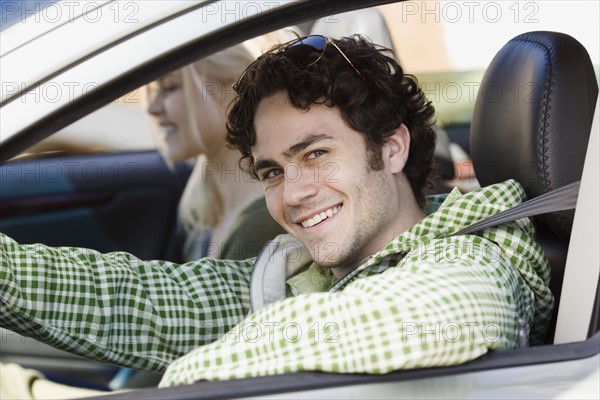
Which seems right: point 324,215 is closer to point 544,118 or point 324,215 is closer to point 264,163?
point 264,163

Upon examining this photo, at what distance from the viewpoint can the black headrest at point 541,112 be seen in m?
1.69

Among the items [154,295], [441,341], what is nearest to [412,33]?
[154,295]

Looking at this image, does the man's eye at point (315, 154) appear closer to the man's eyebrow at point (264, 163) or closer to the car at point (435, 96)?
the man's eyebrow at point (264, 163)

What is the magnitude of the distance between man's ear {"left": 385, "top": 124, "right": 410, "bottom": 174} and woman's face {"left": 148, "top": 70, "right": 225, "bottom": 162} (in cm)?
89

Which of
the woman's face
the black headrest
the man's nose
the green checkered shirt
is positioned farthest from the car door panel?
the black headrest

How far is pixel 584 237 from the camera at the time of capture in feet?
4.35

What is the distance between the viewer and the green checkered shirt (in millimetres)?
1171

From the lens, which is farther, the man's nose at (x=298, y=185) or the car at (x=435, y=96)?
the man's nose at (x=298, y=185)

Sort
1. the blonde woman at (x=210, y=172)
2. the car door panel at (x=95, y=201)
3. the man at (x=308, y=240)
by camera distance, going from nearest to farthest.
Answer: the man at (x=308, y=240), the blonde woman at (x=210, y=172), the car door panel at (x=95, y=201)

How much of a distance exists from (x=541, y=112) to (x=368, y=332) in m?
0.74

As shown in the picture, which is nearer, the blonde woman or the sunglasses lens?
the sunglasses lens

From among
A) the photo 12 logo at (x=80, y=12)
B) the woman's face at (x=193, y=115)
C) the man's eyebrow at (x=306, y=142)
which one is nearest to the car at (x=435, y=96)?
the photo 12 logo at (x=80, y=12)

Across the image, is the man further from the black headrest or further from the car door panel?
the car door panel

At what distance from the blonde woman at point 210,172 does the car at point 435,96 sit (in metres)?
0.15
